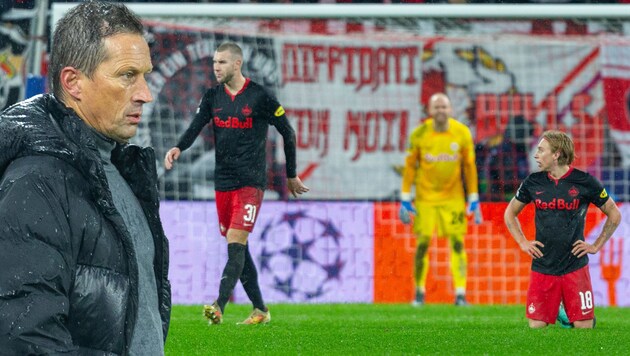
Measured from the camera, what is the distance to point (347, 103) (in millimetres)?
13859

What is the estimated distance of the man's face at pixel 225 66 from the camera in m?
8.90

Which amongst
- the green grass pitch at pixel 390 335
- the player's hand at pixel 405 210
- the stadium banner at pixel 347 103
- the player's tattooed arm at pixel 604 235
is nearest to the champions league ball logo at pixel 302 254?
the stadium banner at pixel 347 103

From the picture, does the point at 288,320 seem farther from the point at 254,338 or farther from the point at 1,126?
the point at 1,126

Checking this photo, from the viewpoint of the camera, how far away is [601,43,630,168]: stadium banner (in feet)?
45.6

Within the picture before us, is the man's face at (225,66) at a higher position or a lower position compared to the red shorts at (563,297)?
higher

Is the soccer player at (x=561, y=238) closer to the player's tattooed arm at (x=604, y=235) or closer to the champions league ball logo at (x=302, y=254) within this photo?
the player's tattooed arm at (x=604, y=235)

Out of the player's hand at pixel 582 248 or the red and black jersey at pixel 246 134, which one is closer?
the player's hand at pixel 582 248

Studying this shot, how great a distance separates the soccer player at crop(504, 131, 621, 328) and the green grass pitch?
183mm

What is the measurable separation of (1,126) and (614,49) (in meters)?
12.4

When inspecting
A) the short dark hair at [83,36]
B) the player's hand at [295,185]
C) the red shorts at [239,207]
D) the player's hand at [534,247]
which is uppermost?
the short dark hair at [83,36]

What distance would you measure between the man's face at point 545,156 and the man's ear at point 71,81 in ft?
21.8

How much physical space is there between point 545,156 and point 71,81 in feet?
21.9

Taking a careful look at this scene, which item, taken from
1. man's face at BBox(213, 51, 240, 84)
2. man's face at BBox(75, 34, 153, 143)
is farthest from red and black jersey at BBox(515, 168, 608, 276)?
man's face at BBox(75, 34, 153, 143)

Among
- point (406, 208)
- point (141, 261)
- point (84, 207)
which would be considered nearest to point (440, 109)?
point (406, 208)
